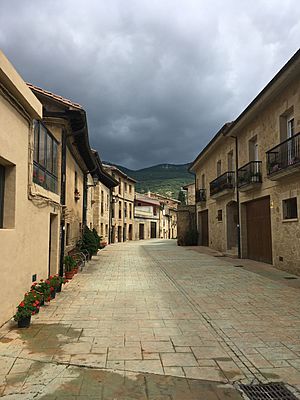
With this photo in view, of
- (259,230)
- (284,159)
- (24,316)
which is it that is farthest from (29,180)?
(259,230)

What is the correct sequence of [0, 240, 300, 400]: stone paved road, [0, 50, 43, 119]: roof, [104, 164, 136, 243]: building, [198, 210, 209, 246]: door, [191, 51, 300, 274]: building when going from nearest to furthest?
1. [0, 240, 300, 400]: stone paved road
2. [0, 50, 43, 119]: roof
3. [191, 51, 300, 274]: building
4. [198, 210, 209, 246]: door
5. [104, 164, 136, 243]: building

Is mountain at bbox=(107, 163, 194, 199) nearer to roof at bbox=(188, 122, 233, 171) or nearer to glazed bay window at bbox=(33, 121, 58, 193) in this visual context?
roof at bbox=(188, 122, 233, 171)

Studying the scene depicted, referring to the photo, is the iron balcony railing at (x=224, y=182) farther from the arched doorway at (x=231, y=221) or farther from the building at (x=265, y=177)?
the arched doorway at (x=231, y=221)

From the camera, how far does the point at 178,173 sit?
111688 mm

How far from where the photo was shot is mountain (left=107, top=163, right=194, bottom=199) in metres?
90.9

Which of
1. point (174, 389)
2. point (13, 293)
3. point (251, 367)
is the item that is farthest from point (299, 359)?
point (13, 293)

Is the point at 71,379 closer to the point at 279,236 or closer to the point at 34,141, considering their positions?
the point at 34,141

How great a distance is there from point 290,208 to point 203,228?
13.5m

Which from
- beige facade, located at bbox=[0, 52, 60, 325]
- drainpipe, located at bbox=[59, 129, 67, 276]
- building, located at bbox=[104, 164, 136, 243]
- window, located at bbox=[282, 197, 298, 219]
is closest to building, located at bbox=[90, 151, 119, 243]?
building, located at bbox=[104, 164, 136, 243]

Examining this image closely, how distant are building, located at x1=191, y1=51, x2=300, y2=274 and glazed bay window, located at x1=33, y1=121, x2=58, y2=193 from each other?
6902 mm

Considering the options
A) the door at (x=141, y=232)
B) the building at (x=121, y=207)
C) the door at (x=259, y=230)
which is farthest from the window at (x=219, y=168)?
the door at (x=141, y=232)

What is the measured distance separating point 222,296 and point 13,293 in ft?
14.4

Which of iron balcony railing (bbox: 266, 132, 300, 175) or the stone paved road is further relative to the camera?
iron balcony railing (bbox: 266, 132, 300, 175)

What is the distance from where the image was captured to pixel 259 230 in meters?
14.0
